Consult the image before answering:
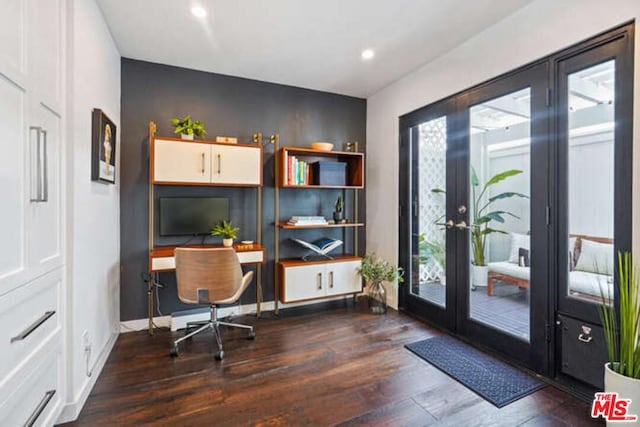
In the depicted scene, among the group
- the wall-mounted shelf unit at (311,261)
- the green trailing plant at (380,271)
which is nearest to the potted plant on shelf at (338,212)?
the wall-mounted shelf unit at (311,261)

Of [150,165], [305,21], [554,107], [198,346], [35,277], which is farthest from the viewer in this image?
[150,165]

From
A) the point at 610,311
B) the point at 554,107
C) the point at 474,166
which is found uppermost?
the point at 554,107

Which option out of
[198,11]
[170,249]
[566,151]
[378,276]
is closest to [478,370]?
[378,276]

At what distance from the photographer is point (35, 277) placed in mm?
1440

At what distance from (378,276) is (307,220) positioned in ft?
3.36

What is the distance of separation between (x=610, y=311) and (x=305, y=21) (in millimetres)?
2789

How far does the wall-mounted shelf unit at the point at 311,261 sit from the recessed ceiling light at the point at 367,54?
1039 mm

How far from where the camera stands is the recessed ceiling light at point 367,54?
2.90m

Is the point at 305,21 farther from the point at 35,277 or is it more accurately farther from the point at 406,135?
the point at 35,277

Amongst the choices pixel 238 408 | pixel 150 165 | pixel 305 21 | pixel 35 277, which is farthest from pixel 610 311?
pixel 150 165

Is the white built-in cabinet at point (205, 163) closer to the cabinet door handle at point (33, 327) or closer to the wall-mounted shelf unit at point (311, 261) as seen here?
the wall-mounted shelf unit at point (311, 261)

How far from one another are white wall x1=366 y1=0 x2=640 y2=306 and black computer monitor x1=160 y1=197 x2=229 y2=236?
1.88 meters

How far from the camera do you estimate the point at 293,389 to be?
6.78 ft

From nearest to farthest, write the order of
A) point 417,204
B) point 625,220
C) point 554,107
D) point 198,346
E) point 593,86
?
1. point 625,220
2. point 593,86
3. point 554,107
4. point 198,346
5. point 417,204
